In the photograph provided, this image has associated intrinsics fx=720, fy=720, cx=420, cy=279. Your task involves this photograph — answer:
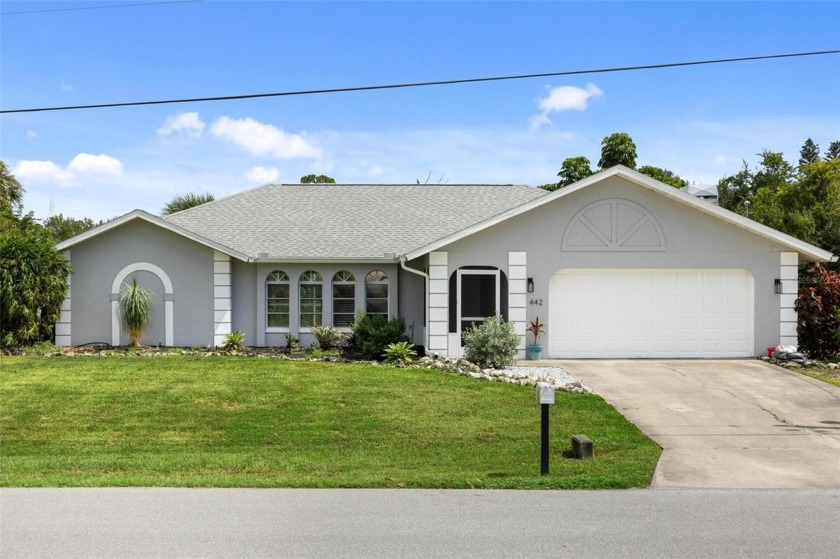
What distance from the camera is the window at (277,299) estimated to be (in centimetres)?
2091

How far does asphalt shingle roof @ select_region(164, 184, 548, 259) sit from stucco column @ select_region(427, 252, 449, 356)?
245cm

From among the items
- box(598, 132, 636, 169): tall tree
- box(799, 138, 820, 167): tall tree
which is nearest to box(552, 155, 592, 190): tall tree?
box(598, 132, 636, 169): tall tree

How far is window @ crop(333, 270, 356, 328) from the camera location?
2100cm

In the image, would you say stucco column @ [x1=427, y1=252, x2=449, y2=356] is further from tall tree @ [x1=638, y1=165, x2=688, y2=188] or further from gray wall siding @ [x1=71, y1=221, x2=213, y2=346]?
tall tree @ [x1=638, y1=165, x2=688, y2=188]

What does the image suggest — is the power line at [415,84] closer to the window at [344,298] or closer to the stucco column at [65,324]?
the stucco column at [65,324]

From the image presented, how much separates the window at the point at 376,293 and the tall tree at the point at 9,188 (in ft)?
76.5

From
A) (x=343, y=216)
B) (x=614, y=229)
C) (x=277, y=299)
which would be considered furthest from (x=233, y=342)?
(x=614, y=229)

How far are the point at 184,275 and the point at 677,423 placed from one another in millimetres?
13910

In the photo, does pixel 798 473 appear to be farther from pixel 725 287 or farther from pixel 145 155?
pixel 145 155

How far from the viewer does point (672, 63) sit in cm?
1439

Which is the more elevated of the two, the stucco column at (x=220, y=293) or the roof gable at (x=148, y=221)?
the roof gable at (x=148, y=221)

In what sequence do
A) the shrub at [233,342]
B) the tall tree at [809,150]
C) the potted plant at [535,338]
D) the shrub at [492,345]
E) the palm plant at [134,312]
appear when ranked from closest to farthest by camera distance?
the shrub at [492,345] < the potted plant at [535,338] < the palm plant at [134,312] < the shrub at [233,342] < the tall tree at [809,150]

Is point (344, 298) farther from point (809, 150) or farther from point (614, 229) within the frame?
point (809, 150)

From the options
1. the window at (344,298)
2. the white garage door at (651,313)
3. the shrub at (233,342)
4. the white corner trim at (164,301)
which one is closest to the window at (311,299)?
the window at (344,298)
